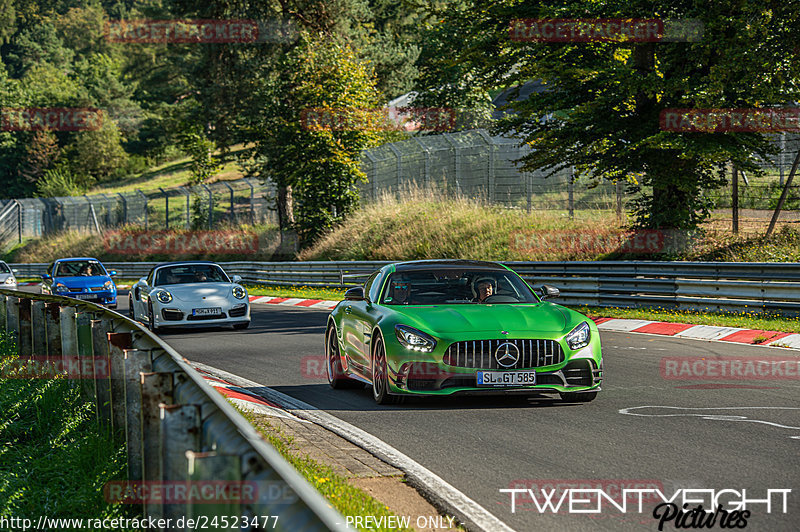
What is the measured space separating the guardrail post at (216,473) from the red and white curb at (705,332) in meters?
12.0

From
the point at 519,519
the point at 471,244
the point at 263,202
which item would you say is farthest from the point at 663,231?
the point at 263,202

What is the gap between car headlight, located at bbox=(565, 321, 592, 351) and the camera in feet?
28.3

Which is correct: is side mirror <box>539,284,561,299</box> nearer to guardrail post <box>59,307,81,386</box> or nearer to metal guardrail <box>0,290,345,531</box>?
metal guardrail <box>0,290,345,531</box>

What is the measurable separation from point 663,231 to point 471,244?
298 inches

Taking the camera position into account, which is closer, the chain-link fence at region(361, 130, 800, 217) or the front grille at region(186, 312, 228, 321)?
the front grille at region(186, 312, 228, 321)

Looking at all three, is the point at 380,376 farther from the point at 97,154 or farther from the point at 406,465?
the point at 97,154

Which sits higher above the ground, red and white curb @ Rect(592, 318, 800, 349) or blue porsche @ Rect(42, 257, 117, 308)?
blue porsche @ Rect(42, 257, 117, 308)

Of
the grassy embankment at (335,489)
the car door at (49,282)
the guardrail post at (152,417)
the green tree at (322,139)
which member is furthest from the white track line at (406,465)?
the green tree at (322,139)

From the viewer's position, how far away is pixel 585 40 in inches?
755

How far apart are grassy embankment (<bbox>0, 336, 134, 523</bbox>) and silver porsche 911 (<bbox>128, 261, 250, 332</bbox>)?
25.6 feet

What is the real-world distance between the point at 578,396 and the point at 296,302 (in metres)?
19.0

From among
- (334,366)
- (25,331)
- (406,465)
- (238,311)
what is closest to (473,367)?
(406,465)

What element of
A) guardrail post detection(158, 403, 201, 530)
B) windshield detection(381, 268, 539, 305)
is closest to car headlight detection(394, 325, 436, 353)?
windshield detection(381, 268, 539, 305)

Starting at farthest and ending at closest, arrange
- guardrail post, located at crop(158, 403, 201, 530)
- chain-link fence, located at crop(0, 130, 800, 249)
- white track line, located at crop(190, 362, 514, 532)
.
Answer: chain-link fence, located at crop(0, 130, 800, 249) < white track line, located at crop(190, 362, 514, 532) < guardrail post, located at crop(158, 403, 201, 530)
